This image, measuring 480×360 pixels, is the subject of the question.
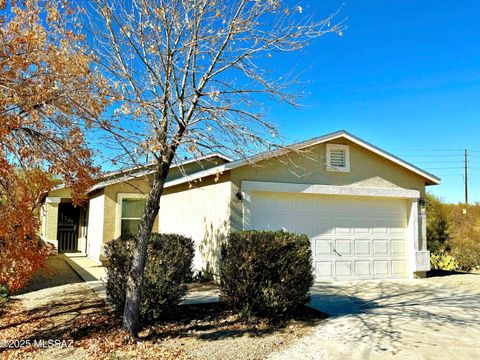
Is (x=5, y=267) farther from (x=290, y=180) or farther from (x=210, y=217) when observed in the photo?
(x=290, y=180)

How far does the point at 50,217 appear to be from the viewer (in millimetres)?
18641

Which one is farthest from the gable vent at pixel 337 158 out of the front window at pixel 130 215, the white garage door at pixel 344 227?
the front window at pixel 130 215

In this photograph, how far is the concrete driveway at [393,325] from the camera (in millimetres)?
5770

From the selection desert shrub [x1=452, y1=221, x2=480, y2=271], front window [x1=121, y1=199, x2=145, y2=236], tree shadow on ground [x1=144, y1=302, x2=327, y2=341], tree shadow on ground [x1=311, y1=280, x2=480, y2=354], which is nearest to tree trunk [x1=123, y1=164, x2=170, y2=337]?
tree shadow on ground [x1=144, y1=302, x2=327, y2=341]

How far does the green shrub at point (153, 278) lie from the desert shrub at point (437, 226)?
43.1ft

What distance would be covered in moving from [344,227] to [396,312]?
4027 millimetres

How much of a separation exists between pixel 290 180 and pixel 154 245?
461cm

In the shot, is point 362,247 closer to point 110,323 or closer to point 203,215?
point 203,215

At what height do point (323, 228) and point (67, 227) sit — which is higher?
point (323, 228)

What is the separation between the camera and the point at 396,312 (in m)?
7.87

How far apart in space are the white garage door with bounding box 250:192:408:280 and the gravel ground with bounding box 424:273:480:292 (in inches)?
40.9

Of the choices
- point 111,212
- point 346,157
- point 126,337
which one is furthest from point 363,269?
point 111,212

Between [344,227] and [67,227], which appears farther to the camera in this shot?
[67,227]

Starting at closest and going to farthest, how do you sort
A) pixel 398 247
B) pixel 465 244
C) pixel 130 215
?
pixel 398 247, pixel 130 215, pixel 465 244
